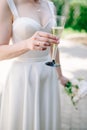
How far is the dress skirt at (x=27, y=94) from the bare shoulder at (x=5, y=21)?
0.28m

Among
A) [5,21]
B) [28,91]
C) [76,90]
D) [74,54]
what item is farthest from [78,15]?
[5,21]

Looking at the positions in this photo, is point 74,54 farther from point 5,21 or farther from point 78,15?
point 5,21

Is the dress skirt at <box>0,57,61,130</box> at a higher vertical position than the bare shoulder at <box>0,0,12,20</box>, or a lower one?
lower

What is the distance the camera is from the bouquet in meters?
3.09

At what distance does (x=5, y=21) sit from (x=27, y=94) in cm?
58

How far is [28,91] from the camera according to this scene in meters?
2.93

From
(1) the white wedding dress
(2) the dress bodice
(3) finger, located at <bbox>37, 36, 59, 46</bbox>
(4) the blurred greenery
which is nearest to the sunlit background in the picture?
(4) the blurred greenery

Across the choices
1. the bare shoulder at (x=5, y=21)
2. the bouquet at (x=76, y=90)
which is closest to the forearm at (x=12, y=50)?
the bare shoulder at (x=5, y=21)

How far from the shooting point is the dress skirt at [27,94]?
115 inches

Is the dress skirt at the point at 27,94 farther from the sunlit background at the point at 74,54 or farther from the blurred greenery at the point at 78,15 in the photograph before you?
the blurred greenery at the point at 78,15

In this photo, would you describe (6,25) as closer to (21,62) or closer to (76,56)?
(21,62)

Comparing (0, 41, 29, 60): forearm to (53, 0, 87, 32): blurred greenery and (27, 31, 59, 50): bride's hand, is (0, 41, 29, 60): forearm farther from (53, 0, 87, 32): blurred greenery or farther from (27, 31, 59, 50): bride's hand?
(53, 0, 87, 32): blurred greenery

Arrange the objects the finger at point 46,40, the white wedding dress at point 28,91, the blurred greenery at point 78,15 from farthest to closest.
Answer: the blurred greenery at point 78,15, the white wedding dress at point 28,91, the finger at point 46,40

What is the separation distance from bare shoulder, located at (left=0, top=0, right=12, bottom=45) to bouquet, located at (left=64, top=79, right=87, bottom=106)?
2.35 ft
